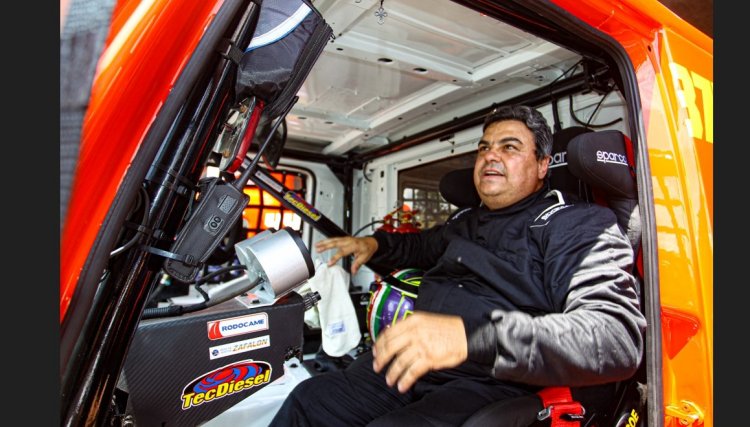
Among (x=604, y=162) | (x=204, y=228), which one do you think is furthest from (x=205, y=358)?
(x=604, y=162)

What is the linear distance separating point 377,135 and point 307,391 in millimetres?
2789

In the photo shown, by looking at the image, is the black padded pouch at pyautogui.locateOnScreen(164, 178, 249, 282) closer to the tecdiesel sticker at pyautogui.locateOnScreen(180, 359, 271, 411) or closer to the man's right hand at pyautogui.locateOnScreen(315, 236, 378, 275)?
the tecdiesel sticker at pyautogui.locateOnScreen(180, 359, 271, 411)

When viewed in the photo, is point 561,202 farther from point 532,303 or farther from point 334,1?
point 334,1

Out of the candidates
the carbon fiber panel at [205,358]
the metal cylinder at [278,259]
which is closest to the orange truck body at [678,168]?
the metal cylinder at [278,259]

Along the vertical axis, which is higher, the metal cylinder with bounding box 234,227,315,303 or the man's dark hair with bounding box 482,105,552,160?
the man's dark hair with bounding box 482,105,552,160

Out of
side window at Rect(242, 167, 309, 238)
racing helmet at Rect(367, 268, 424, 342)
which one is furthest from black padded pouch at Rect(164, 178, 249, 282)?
side window at Rect(242, 167, 309, 238)

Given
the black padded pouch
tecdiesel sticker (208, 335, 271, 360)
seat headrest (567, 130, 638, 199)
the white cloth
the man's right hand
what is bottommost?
the white cloth

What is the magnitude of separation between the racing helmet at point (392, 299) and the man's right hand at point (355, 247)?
186 millimetres

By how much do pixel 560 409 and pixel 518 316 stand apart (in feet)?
1.56

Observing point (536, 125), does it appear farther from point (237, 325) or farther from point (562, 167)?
point (237, 325)

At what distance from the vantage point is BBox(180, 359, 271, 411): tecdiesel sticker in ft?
3.89

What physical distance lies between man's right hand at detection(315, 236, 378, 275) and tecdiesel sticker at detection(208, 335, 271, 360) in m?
0.89

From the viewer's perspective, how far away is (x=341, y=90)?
2.96 m

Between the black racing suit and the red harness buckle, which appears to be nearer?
the black racing suit
